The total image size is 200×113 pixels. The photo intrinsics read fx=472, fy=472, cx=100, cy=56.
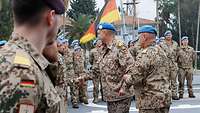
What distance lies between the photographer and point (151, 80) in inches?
236

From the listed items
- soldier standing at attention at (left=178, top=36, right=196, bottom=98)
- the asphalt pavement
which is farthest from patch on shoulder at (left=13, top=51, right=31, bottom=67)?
soldier standing at attention at (left=178, top=36, right=196, bottom=98)

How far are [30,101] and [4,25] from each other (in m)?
31.9

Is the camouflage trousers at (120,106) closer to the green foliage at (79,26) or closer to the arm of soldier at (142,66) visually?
the arm of soldier at (142,66)

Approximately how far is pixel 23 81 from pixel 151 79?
14.1 feet

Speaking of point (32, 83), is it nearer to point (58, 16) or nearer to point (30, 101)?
point (30, 101)

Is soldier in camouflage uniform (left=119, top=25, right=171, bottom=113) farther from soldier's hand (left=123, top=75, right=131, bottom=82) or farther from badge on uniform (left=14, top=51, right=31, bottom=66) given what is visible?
badge on uniform (left=14, top=51, right=31, bottom=66)

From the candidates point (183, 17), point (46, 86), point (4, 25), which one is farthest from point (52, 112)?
point (183, 17)

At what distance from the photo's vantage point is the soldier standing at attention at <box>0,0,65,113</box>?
183cm

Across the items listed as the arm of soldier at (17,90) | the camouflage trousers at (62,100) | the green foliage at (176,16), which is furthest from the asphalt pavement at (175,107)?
the green foliage at (176,16)

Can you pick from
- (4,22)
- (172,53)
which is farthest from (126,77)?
(4,22)

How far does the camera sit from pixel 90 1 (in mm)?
67375

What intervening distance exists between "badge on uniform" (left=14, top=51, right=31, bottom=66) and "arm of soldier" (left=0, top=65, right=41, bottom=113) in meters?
0.03

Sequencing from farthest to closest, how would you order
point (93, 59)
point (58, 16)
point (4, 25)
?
point (4, 25) < point (93, 59) < point (58, 16)

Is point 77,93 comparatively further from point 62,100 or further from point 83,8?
point 83,8
